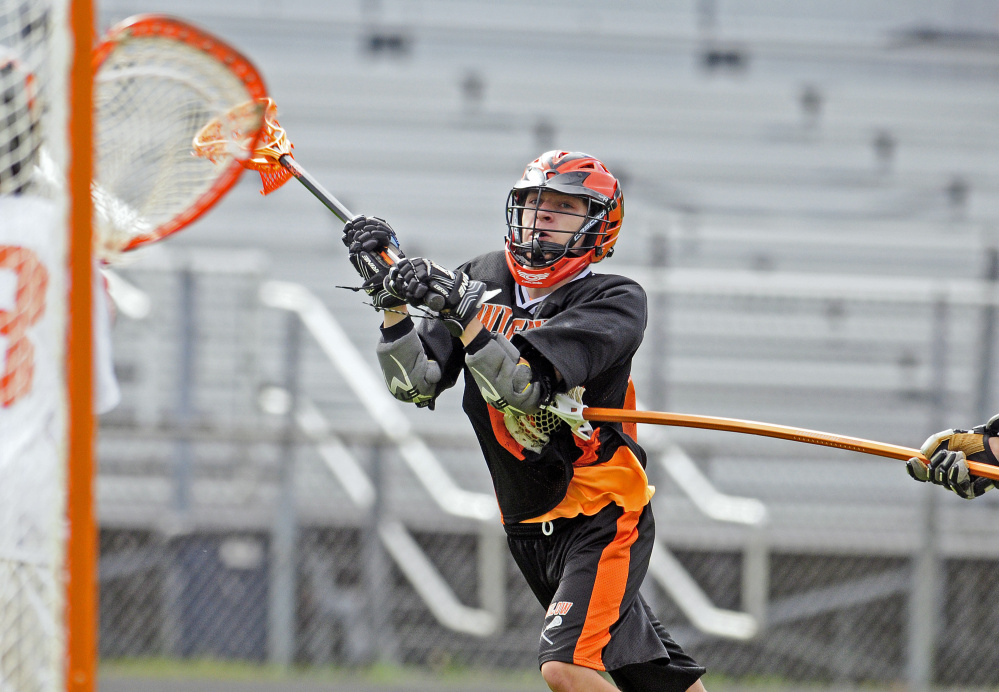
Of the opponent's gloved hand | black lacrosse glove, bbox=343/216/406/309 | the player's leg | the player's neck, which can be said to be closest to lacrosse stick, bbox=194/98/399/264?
black lacrosse glove, bbox=343/216/406/309

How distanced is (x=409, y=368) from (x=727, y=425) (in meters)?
0.90

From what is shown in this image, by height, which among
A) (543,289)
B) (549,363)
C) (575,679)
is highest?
(543,289)

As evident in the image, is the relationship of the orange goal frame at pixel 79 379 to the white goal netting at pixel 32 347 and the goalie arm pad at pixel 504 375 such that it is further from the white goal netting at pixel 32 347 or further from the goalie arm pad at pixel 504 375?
the goalie arm pad at pixel 504 375

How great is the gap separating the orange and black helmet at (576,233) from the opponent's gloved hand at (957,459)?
105cm

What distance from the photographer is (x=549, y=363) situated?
277cm

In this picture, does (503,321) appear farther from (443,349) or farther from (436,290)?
(436,290)

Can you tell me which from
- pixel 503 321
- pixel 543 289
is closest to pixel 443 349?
pixel 503 321

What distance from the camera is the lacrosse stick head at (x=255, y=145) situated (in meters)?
3.16

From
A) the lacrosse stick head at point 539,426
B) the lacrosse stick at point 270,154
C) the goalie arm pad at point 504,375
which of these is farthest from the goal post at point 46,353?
the lacrosse stick head at point 539,426

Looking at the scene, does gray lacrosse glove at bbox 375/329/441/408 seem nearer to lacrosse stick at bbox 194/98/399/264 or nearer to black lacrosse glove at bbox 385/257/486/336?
black lacrosse glove at bbox 385/257/486/336

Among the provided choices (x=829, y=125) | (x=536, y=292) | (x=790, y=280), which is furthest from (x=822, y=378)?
(x=536, y=292)

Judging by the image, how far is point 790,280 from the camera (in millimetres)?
6824

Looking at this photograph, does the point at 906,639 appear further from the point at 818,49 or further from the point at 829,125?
the point at 818,49

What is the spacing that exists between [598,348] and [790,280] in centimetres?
435
